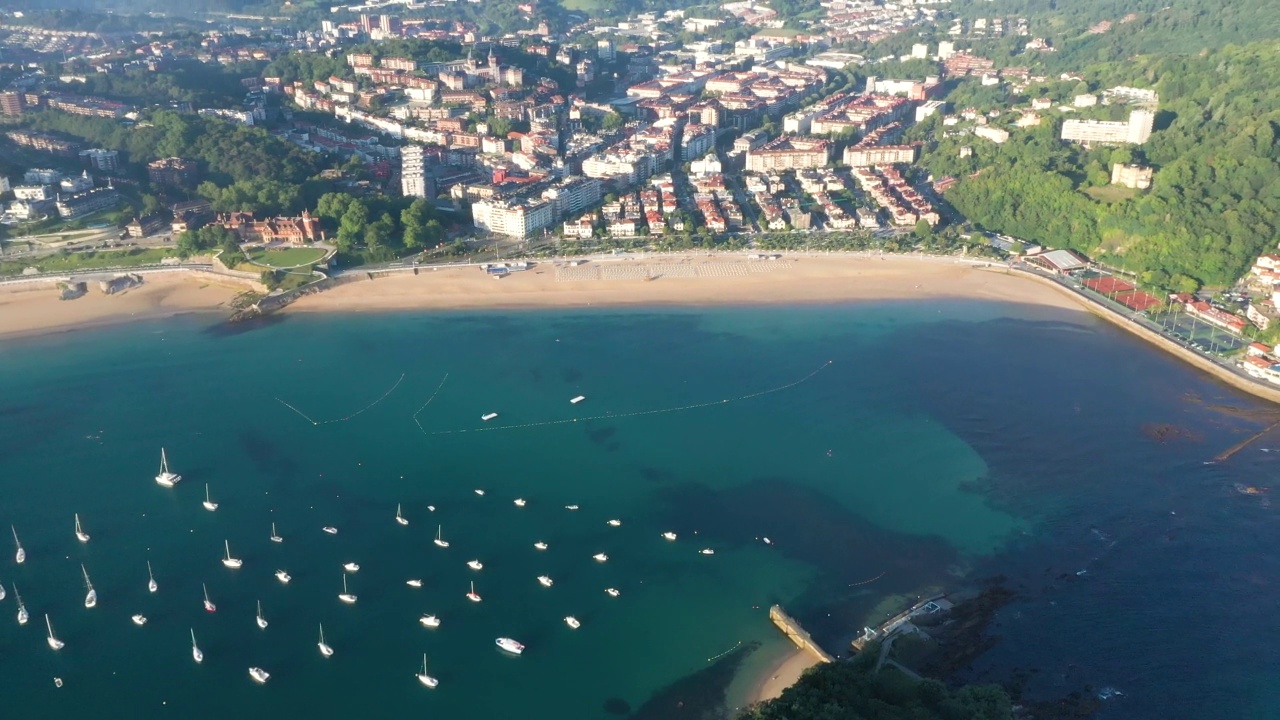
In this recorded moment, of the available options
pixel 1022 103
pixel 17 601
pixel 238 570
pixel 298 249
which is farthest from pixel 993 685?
pixel 1022 103

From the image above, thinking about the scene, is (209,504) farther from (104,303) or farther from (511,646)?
(104,303)

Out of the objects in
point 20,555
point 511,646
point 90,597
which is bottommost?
point 511,646

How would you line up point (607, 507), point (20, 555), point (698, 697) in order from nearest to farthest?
point (698, 697), point (20, 555), point (607, 507)

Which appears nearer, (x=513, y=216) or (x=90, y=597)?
(x=90, y=597)

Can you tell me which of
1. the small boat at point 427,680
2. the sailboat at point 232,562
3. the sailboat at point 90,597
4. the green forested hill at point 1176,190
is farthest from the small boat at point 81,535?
the green forested hill at point 1176,190

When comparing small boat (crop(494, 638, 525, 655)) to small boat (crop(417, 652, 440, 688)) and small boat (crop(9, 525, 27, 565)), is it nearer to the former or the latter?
small boat (crop(417, 652, 440, 688))

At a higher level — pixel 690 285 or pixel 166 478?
pixel 690 285

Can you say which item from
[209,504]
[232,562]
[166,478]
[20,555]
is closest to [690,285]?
[209,504]

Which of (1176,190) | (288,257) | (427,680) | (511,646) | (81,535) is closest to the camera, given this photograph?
(427,680)
